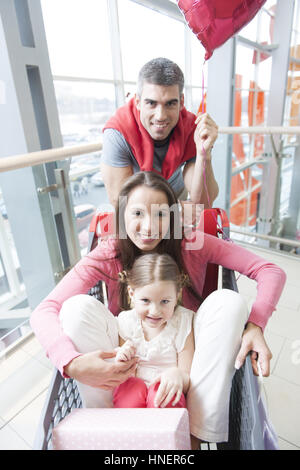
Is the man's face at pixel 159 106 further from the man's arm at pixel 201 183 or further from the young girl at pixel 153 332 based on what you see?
the young girl at pixel 153 332

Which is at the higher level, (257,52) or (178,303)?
(257,52)

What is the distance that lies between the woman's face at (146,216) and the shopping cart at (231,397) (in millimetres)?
143

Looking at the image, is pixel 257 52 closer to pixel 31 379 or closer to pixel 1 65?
pixel 1 65

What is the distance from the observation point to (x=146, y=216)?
78 centimetres

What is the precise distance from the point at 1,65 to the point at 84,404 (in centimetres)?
140

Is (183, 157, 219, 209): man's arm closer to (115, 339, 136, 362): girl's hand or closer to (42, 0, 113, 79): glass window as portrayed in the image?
(115, 339, 136, 362): girl's hand

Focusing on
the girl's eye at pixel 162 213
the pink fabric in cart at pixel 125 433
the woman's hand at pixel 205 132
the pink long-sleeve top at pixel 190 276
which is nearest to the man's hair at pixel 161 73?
the woman's hand at pixel 205 132

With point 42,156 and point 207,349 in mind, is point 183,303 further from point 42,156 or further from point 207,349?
point 42,156

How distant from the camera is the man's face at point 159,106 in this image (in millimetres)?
808

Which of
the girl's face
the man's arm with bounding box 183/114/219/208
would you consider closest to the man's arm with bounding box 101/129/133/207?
the man's arm with bounding box 183/114/219/208

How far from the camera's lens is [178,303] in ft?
3.01

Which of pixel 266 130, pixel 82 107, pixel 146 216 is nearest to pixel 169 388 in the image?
pixel 146 216

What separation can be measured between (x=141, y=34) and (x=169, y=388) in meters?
3.39

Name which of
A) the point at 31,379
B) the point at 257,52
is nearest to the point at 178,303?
the point at 31,379
